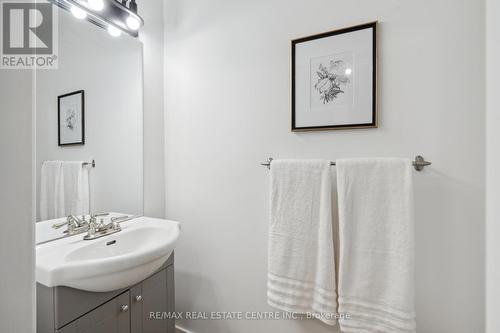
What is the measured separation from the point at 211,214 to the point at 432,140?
1164mm

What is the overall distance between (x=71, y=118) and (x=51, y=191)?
1.18 ft

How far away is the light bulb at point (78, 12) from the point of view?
117 centimetres

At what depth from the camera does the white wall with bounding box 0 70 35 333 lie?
32cm

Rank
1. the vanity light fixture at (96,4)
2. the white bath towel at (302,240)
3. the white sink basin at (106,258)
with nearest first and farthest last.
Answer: the white sink basin at (106,258), the white bath towel at (302,240), the vanity light fixture at (96,4)

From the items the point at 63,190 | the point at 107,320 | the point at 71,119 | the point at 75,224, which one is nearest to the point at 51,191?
the point at 63,190

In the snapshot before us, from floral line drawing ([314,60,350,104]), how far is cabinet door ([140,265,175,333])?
120 cm

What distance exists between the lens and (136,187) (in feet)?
4.89

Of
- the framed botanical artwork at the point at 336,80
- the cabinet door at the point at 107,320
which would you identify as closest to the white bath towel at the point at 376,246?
the framed botanical artwork at the point at 336,80

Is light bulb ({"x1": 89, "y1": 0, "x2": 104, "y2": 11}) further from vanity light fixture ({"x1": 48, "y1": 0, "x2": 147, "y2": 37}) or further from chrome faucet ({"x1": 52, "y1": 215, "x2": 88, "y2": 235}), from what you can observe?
chrome faucet ({"x1": 52, "y1": 215, "x2": 88, "y2": 235})

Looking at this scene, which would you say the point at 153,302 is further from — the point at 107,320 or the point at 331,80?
the point at 331,80

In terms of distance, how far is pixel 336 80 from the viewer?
1113 mm

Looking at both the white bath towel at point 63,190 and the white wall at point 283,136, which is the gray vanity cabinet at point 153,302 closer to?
the white wall at point 283,136

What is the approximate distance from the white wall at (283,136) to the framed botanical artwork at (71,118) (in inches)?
20.1

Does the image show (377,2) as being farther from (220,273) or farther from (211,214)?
(220,273)
